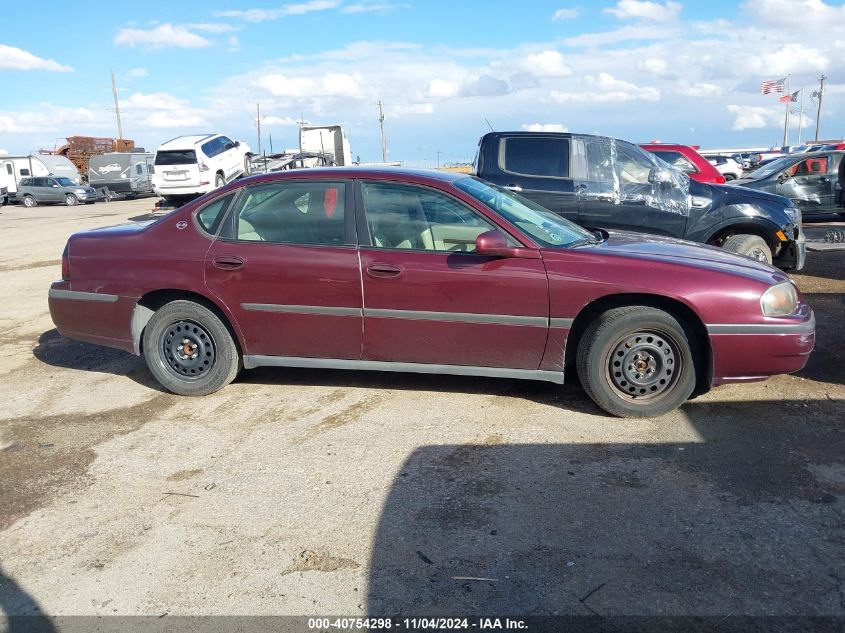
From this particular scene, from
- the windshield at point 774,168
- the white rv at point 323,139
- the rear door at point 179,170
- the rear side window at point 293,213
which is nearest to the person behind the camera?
the rear side window at point 293,213

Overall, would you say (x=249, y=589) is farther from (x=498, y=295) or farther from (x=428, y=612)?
(x=498, y=295)

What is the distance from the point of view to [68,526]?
3.46m

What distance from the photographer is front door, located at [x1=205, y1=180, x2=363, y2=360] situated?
4.75m

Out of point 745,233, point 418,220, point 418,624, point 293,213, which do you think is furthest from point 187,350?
point 745,233

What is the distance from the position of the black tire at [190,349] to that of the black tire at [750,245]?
5707 millimetres

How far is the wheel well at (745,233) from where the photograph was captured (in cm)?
805

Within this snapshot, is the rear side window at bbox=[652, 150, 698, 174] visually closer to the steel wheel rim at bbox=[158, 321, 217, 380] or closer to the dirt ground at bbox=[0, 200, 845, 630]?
the dirt ground at bbox=[0, 200, 845, 630]

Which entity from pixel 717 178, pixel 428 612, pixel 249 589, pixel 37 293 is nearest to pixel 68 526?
pixel 249 589

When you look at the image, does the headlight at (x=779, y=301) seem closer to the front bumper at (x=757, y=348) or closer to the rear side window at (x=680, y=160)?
the front bumper at (x=757, y=348)

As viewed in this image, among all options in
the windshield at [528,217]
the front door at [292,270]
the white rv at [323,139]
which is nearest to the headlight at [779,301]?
the windshield at [528,217]

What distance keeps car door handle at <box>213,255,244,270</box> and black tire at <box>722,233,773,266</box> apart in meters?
5.62

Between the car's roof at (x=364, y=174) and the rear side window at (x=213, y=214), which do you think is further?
the rear side window at (x=213, y=214)

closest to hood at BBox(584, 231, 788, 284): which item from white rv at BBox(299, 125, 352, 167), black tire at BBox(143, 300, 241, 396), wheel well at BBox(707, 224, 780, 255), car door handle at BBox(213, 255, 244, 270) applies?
car door handle at BBox(213, 255, 244, 270)

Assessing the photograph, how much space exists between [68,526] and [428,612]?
6.27ft
